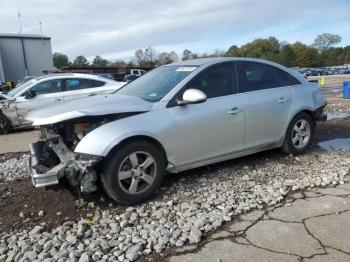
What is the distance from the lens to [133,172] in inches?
177

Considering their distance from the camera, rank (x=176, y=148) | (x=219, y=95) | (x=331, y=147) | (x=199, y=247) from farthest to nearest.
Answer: (x=331, y=147) → (x=219, y=95) → (x=176, y=148) → (x=199, y=247)

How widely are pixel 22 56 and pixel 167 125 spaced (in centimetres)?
3856

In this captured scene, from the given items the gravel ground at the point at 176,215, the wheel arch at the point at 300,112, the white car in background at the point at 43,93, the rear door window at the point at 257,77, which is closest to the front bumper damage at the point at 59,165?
the gravel ground at the point at 176,215

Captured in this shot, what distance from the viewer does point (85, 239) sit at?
3.79 metres

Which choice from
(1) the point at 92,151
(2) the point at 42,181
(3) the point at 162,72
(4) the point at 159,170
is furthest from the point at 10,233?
(3) the point at 162,72

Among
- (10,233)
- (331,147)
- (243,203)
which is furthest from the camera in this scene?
(331,147)

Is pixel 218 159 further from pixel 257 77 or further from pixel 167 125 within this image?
pixel 257 77

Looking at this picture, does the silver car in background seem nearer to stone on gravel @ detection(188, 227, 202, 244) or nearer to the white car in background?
stone on gravel @ detection(188, 227, 202, 244)

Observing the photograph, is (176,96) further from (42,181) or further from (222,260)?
(222,260)

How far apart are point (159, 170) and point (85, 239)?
128 cm

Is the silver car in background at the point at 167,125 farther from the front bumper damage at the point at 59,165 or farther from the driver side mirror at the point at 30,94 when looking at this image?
the driver side mirror at the point at 30,94

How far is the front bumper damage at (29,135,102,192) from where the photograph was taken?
4.22 meters

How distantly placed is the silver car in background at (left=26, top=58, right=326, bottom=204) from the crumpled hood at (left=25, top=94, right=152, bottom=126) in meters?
0.01

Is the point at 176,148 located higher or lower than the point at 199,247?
higher
